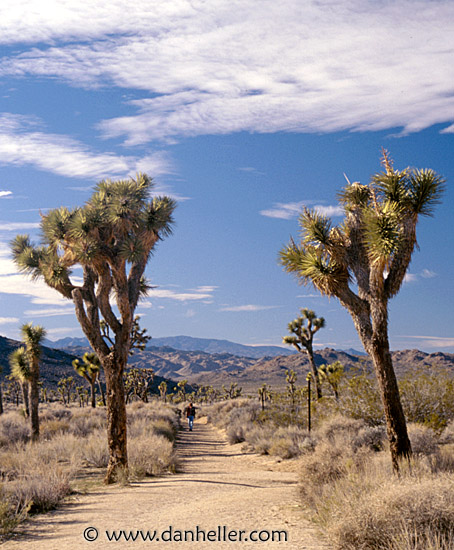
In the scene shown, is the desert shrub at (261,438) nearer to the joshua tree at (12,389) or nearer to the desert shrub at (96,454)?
the desert shrub at (96,454)

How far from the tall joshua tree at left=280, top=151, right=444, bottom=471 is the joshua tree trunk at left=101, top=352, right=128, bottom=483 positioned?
560cm

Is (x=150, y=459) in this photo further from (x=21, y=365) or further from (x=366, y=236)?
(x=21, y=365)

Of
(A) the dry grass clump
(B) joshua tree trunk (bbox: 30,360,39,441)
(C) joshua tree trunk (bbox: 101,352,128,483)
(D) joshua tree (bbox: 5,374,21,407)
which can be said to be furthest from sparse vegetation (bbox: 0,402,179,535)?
(D) joshua tree (bbox: 5,374,21,407)

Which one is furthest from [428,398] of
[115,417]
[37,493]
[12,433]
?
[12,433]

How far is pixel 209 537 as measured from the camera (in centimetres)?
718

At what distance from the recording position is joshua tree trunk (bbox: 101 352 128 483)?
13.3 meters

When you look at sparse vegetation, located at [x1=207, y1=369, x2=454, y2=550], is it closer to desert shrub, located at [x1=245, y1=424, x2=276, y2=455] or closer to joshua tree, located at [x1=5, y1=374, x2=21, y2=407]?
desert shrub, located at [x1=245, y1=424, x2=276, y2=455]

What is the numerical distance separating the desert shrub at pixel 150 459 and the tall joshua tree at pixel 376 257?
676cm

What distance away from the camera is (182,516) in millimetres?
8461

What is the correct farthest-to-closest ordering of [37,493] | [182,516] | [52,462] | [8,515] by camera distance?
[52,462] → [37,493] → [8,515] → [182,516]

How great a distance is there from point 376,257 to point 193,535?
21.2 ft

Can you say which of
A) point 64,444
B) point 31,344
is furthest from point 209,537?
point 31,344

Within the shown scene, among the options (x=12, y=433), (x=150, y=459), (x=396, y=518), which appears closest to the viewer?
(x=396, y=518)

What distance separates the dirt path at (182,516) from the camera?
719 cm
